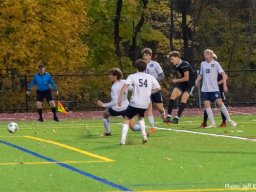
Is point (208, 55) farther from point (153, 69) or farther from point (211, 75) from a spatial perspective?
point (153, 69)

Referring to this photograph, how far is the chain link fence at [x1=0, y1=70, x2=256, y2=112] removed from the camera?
131 feet

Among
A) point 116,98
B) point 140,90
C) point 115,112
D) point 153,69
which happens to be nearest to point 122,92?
point 140,90

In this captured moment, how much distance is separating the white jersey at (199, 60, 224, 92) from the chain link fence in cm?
1775

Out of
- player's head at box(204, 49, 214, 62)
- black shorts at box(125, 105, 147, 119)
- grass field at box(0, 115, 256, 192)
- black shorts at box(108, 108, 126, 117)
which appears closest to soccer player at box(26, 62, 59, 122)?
player's head at box(204, 49, 214, 62)

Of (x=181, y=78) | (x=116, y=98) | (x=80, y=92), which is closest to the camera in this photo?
(x=116, y=98)

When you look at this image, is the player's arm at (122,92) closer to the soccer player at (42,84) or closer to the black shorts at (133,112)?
the black shorts at (133,112)

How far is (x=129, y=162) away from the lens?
1268cm

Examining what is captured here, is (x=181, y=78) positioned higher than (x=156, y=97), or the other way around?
(x=181, y=78)

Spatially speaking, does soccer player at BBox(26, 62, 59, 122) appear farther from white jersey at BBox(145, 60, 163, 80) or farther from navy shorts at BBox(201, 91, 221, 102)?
navy shorts at BBox(201, 91, 221, 102)

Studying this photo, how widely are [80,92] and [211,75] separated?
802 inches

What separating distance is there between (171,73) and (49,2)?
8.34 metres

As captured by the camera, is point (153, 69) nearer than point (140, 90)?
No

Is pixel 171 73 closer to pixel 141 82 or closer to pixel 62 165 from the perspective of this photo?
pixel 141 82

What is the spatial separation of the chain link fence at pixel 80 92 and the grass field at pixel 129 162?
20.9 m
